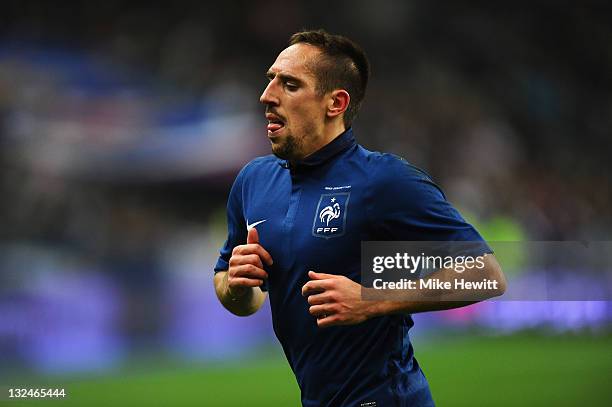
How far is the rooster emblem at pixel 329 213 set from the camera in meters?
3.38

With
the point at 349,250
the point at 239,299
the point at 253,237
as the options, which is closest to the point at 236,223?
the point at 239,299

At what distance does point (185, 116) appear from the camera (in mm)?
15672

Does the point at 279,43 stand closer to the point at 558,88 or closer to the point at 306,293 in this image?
the point at 558,88

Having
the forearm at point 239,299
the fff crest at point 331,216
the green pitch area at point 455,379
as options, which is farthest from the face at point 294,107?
the green pitch area at point 455,379

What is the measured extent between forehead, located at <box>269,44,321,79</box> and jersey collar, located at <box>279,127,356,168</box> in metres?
0.28

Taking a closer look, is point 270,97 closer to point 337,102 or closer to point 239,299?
point 337,102

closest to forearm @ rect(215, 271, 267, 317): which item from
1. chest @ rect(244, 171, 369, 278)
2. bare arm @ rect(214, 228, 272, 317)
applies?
bare arm @ rect(214, 228, 272, 317)

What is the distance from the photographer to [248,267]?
3.25 m

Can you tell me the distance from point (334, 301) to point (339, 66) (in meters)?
1.09

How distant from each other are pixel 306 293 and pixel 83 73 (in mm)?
12963

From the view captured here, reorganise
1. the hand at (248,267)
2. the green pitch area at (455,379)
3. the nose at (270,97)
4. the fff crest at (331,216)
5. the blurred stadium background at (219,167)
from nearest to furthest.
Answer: the hand at (248,267) < the fff crest at (331,216) < the nose at (270,97) < the green pitch area at (455,379) < the blurred stadium background at (219,167)

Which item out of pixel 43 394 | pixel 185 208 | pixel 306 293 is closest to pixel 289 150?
pixel 306 293

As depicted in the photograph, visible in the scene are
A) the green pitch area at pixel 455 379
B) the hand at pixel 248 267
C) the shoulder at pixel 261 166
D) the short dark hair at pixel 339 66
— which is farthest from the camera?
the green pitch area at pixel 455 379

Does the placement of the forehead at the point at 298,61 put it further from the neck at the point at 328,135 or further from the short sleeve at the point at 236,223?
the short sleeve at the point at 236,223
